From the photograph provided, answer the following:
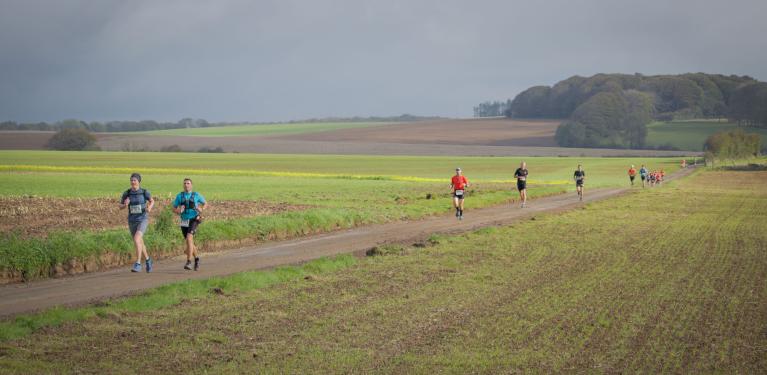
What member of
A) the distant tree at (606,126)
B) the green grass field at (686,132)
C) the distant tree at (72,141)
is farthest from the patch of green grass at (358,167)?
the green grass field at (686,132)

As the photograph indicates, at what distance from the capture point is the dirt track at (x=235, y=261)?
15.9 meters

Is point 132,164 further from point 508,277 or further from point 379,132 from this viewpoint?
point 379,132

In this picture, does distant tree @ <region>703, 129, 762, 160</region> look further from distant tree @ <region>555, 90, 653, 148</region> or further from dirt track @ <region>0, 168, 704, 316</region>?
dirt track @ <region>0, 168, 704, 316</region>

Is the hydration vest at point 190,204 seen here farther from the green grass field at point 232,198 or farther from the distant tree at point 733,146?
the distant tree at point 733,146

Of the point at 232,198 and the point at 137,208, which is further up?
the point at 137,208

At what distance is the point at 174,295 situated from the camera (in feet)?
51.2

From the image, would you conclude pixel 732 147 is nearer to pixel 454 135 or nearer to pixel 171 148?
pixel 454 135

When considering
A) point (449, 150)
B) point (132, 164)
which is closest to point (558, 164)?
point (449, 150)

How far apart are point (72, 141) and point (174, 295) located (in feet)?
397

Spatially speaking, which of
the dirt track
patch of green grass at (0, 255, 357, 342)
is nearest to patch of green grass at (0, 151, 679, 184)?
the dirt track

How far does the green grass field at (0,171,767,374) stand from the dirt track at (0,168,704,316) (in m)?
1.60

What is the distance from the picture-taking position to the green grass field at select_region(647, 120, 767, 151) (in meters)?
160

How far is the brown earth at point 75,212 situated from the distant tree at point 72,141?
322 feet

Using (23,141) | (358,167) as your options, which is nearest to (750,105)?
(358,167)
